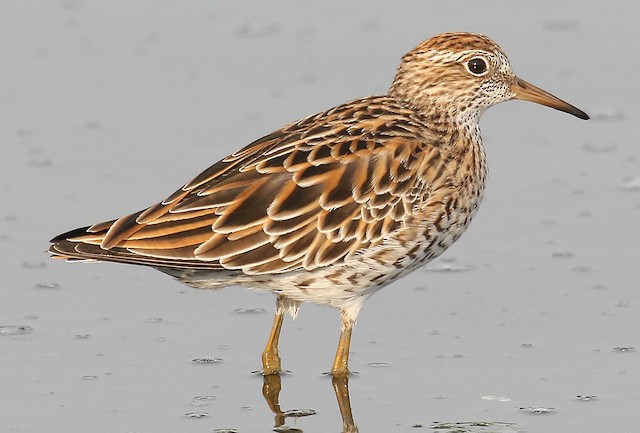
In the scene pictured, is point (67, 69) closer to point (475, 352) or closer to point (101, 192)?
point (101, 192)

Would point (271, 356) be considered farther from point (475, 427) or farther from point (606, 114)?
point (606, 114)

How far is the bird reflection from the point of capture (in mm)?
10719

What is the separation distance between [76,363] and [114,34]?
7421 millimetres

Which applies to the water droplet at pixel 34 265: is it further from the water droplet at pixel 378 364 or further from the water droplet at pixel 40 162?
the water droplet at pixel 378 364

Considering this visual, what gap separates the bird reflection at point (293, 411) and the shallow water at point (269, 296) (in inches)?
0.8

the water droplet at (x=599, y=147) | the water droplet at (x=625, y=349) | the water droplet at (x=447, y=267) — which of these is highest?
the water droplet at (x=599, y=147)

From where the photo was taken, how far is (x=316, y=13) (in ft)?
60.7

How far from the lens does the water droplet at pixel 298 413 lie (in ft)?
35.7

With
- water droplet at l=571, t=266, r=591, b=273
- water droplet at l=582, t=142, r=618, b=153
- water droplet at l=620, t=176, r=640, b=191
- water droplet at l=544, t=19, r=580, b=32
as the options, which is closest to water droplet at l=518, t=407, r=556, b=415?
water droplet at l=571, t=266, r=591, b=273

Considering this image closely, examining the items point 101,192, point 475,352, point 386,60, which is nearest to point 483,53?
point 475,352

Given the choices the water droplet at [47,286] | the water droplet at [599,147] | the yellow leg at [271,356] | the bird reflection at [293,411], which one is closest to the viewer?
the bird reflection at [293,411]

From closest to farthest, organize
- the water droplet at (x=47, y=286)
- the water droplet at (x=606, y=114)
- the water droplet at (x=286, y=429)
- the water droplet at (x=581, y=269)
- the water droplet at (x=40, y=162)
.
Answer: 1. the water droplet at (x=286, y=429)
2. the water droplet at (x=47, y=286)
3. the water droplet at (x=581, y=269)
4. the water droplet at (x=40, y=162)
5. the water droplet at (x=606, y=114)

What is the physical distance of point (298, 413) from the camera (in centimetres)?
1091

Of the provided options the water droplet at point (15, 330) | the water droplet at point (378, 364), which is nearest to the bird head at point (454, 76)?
the water droplet at point (378, 364)
